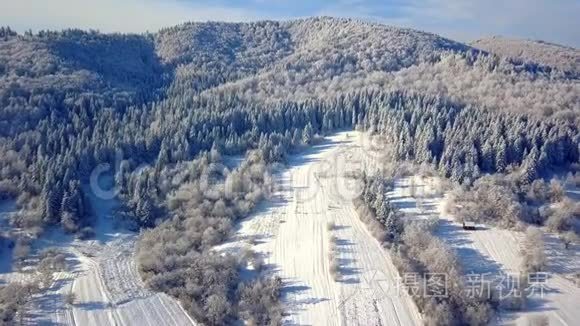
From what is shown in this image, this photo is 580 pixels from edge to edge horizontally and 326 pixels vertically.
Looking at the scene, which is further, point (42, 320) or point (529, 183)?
point (529, 183)

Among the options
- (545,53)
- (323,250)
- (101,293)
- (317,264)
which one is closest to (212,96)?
(323,250)

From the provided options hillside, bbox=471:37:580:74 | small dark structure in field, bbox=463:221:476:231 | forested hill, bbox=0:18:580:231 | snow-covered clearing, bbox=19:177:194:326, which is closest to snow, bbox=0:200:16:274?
forested hill, bbox=0:18:580:231

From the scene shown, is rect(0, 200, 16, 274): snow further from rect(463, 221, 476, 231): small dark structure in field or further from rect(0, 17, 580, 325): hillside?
rect(463, 221, 476, 231): small dark structure in field

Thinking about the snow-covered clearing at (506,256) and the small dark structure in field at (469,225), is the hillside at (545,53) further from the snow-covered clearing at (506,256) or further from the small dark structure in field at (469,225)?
the small dark structure in field at (469,225)

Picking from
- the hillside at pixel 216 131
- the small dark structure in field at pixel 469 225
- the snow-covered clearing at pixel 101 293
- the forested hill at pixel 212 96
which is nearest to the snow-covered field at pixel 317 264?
the snow-covered clearing at pixel 101 293

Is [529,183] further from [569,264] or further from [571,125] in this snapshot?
[571,125]

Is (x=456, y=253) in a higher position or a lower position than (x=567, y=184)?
lower

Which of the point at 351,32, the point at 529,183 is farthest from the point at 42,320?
the point at 351,32
